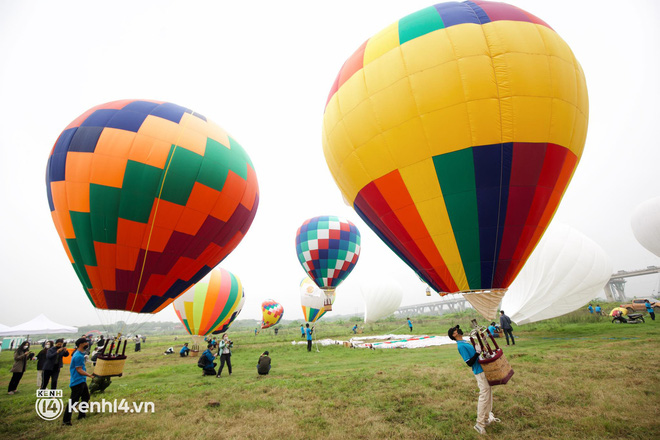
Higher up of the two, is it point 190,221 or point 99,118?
point 99,118

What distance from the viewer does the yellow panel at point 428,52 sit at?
4809 millimetres

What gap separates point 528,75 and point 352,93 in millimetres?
2991

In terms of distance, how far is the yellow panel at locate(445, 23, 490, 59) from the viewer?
471cm

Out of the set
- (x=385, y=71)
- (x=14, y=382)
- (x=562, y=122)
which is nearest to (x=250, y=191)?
(x=385, y=71)

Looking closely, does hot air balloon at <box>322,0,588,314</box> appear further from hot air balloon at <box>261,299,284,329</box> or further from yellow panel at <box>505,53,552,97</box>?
hot air balloon at <box>261,299,284,329</box>

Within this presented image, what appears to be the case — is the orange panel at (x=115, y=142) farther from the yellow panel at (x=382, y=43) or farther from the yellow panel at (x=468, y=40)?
the yellow panel at (x=468, y=40)

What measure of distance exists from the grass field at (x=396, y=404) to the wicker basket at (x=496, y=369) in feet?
2.29

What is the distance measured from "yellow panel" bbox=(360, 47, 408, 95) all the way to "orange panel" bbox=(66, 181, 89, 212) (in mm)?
6551

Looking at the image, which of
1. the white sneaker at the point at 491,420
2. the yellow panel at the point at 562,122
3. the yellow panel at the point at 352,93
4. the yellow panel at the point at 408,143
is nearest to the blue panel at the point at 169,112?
the yellow panel at the point at 352,93

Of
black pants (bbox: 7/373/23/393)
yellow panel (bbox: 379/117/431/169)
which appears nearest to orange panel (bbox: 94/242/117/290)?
black pants (bbox: 7/373/23/393)

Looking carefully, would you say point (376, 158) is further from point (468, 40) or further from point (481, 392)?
point (481, 392)

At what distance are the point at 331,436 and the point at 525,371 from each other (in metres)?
5.38

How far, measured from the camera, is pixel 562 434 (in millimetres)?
3756

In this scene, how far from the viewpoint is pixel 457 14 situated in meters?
5.12
